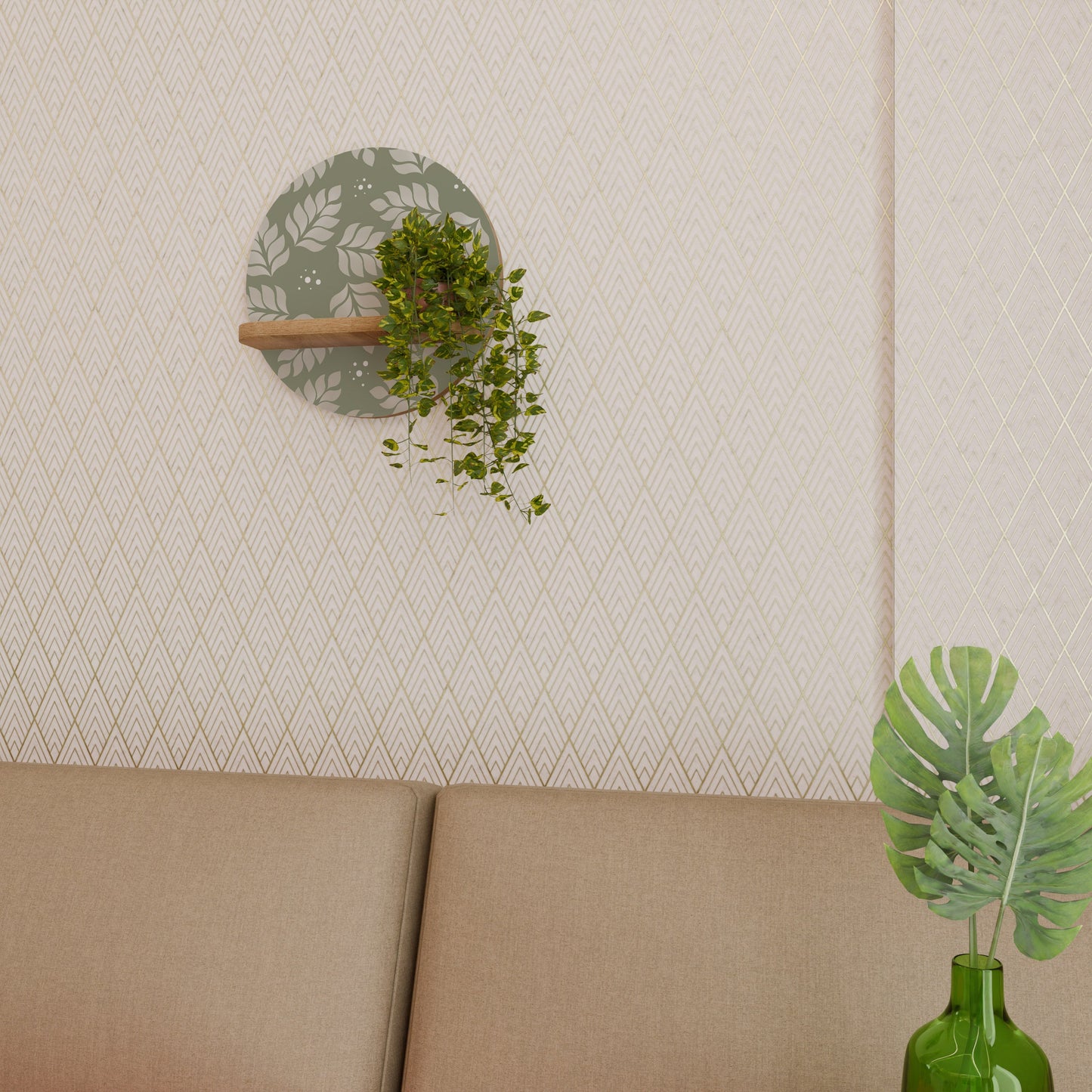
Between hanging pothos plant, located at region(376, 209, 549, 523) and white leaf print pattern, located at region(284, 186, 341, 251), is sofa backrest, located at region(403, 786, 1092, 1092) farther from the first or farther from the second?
white leaf print pattern, located at region(284, 186, 341, 251)

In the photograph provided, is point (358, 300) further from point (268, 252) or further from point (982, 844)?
point (982, 844)

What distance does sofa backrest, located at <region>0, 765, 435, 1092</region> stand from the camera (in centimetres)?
115

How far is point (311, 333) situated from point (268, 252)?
211 millimetres

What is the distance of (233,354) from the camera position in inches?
61.4

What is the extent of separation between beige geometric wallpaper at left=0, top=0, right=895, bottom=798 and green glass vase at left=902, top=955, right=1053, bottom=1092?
53cm

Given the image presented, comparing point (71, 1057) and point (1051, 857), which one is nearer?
point (1051, 857)

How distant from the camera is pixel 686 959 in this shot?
111 cm

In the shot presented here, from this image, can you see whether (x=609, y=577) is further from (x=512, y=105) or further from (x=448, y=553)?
(x=512, y=105)

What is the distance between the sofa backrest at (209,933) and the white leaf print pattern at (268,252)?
2.69ft

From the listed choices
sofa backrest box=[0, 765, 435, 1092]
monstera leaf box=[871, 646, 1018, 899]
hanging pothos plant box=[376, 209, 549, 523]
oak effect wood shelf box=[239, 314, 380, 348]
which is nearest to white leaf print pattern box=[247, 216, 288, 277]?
oak effect wood shelf box=[239, 314, 380, 348]

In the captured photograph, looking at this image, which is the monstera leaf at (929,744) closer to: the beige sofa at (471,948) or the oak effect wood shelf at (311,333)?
the beige sofa at (471,948)

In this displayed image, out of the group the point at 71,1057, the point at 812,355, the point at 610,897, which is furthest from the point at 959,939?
the point at 71,1057

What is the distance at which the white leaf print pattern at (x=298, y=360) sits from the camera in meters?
1.51

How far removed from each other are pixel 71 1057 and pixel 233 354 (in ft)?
3.43
